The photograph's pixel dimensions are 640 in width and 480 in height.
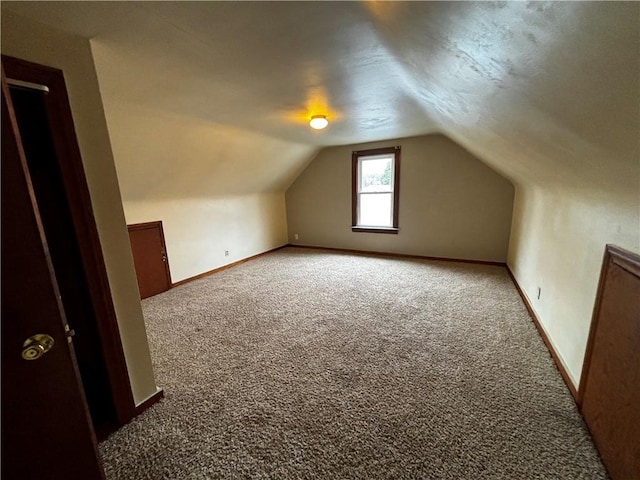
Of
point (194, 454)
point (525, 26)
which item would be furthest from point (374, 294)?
point (525, 26)

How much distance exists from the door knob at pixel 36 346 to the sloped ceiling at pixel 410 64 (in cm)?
126

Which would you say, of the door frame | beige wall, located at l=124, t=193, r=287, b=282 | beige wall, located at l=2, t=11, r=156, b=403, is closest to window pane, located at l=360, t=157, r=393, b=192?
beige wall, located at l=124, t=193, r=287, b=282

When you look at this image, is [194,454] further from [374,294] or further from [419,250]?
[419,250]

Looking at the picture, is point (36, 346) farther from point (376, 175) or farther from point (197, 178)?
point (376, 175)

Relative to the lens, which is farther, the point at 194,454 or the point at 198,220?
the point at 198,220

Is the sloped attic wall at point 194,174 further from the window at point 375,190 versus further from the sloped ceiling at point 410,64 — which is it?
the window at point 375,190

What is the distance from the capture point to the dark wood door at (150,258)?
3166 millimetres

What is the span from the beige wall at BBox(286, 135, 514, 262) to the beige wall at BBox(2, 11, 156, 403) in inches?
159

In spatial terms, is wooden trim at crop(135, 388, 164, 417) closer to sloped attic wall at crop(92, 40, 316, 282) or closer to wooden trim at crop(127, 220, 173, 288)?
sloped attic wall at crop(92, 40, 316, 282)

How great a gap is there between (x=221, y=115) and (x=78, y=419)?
7.99ft

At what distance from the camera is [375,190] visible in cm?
489

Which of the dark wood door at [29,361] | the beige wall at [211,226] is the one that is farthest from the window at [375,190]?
the dark wood door at [29,361]

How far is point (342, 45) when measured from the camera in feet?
4.62

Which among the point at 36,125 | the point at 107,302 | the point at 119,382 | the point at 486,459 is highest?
the point at 36,125
